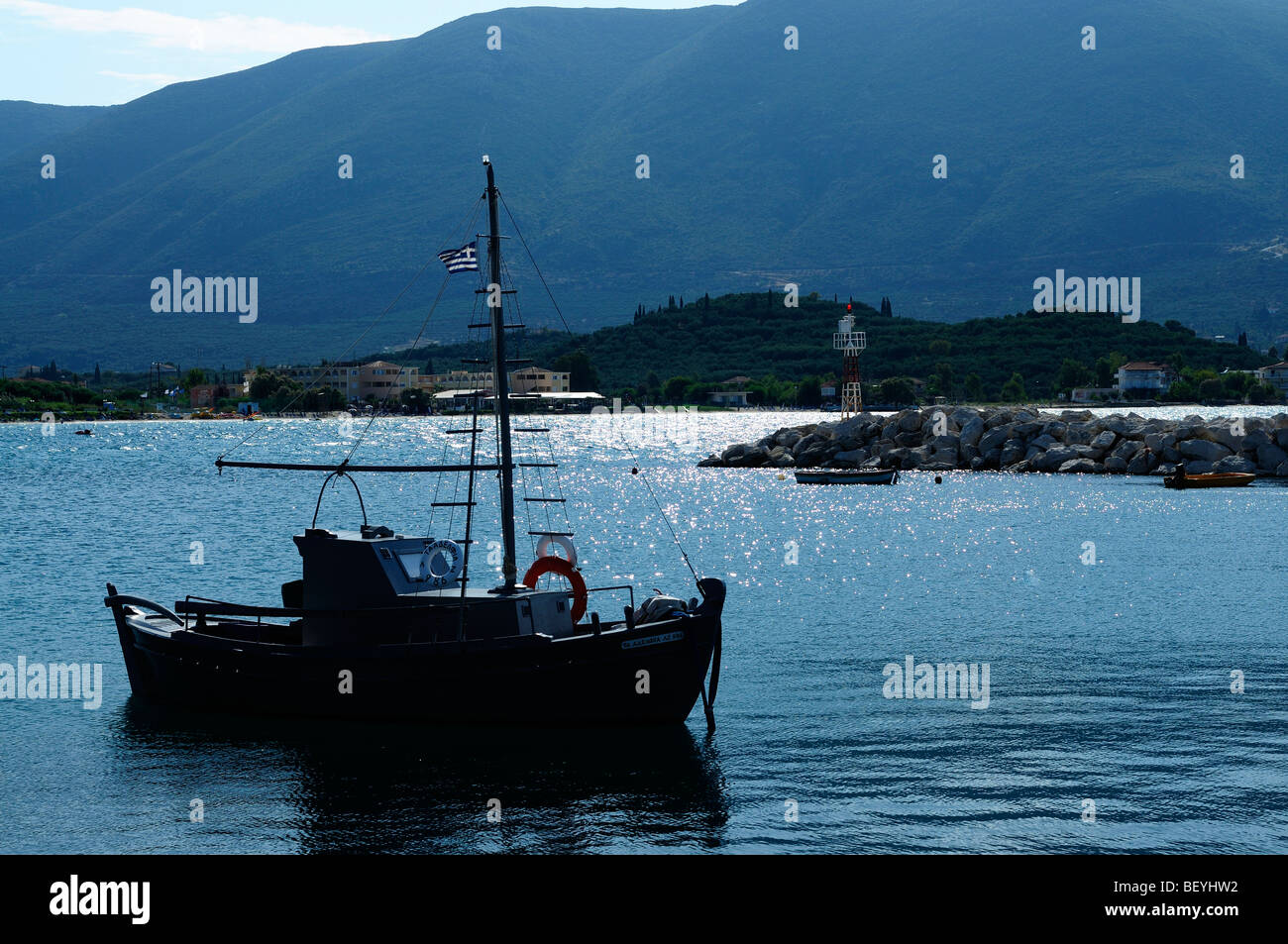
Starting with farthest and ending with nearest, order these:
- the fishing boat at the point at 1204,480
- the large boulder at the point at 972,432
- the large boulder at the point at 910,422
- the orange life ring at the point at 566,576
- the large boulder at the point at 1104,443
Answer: the large boulder at the point at 910,422 < the large boulder at the point at 972,432 < the large boulder at the point at 1104,443 < the fishing boat at the point at 1204,480 < the orange life ring at the point at 566,576

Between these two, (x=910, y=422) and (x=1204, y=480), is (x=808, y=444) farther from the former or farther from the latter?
(x=1204, y=480)

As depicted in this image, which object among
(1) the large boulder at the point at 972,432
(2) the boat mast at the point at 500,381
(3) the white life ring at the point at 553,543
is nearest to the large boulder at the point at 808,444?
(1) the large boulder at the point at 972,432

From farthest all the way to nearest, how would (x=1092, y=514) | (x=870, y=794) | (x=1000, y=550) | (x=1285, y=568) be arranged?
(x=1092, y=514), (x=1000, y=550), (x=1285, y=568), (x=870, y=794)

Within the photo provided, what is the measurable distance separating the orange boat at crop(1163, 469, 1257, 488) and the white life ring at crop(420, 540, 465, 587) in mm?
81840

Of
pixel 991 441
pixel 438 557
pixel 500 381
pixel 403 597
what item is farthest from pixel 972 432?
pixel 403 597

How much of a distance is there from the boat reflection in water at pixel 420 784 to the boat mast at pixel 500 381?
14.3 ft

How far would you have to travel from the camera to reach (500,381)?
2947cm

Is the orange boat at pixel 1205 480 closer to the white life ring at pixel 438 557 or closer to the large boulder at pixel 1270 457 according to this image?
the large boulder at pixel 1270 457

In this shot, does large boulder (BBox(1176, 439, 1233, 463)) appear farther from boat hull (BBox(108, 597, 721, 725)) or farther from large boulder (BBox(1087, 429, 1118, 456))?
boat hull (BBox(108, 597, 721, 725))

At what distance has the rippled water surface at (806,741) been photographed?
21469 mm

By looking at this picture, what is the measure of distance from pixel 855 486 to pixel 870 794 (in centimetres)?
9042

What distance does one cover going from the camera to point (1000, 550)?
204 ft
